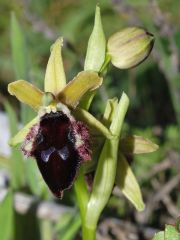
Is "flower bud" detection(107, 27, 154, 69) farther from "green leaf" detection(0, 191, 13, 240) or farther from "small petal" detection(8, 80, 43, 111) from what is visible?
"green leaf" detection(0, 191, 13, 240)

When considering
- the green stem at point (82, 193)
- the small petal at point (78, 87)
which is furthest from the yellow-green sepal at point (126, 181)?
the small petal at point (78, 87)

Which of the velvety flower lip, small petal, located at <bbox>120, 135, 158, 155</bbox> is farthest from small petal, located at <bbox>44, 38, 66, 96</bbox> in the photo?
small petal, located at <bbox>120, 135, 158, 155</bbox>

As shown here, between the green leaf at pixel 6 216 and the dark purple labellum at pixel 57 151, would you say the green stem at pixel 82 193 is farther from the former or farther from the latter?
the green leaf at pixel 6 216

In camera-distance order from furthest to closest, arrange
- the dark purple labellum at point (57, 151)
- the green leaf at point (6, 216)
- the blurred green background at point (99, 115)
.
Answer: the blurred green background at point (99, 115) < the green leaf at point (6, 216) < the dark purple labellum at point (57, 151)

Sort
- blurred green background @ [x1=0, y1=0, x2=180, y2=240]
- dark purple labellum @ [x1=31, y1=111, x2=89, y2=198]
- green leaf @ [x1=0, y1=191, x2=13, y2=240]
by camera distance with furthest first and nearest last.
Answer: blurred green background @ [x1=0, y1=0, x2=180, y2=240] < green leaf @ [x1=0, y1=191, x2=13, y2=240] < dark purple labellum @ [x1=31, y1=111, x2=89, y2=198]

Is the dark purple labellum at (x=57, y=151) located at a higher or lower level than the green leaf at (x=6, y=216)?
higher

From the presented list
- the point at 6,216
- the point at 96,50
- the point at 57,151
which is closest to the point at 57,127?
the point at 57,151
